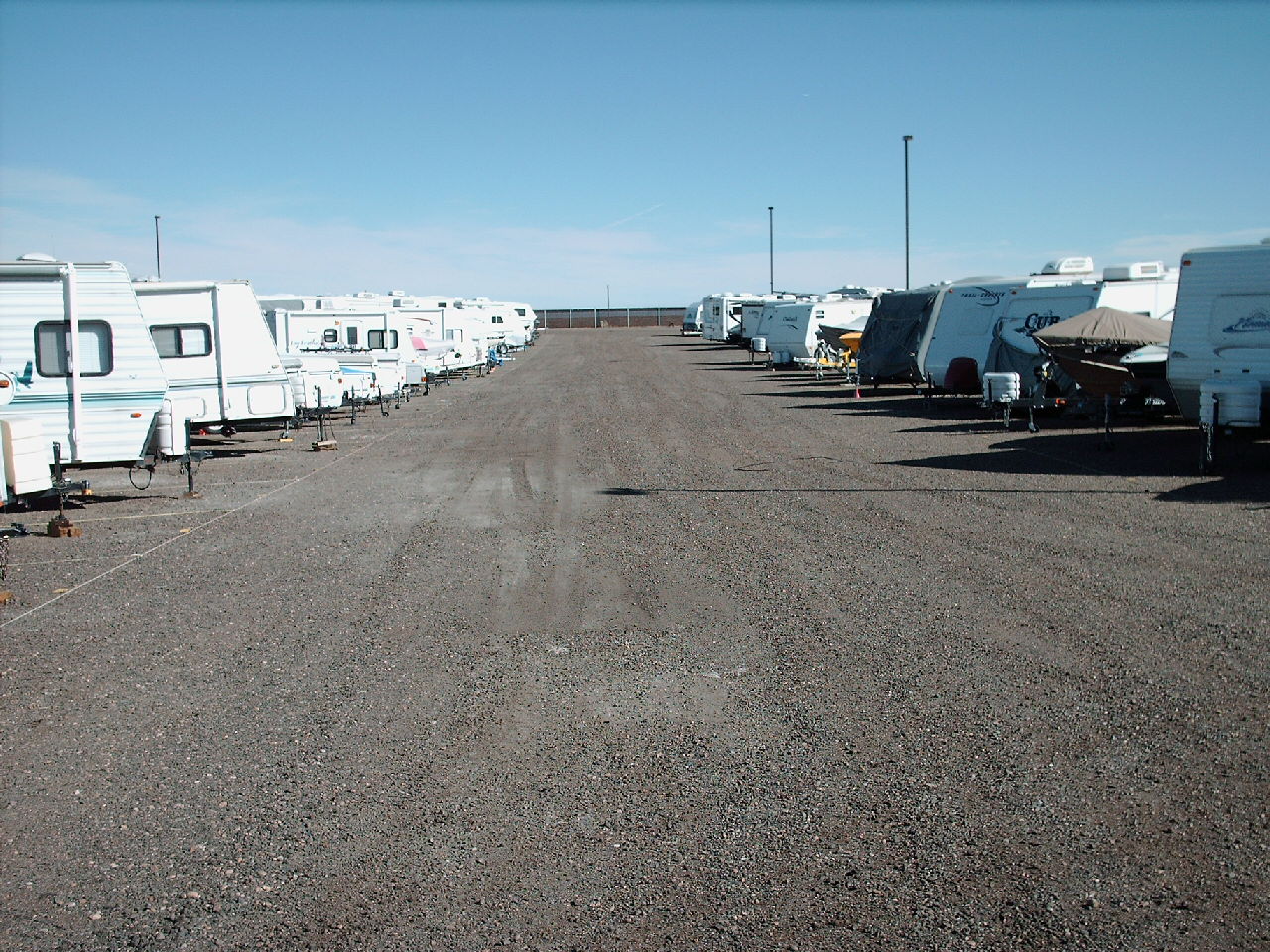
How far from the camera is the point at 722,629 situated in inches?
307

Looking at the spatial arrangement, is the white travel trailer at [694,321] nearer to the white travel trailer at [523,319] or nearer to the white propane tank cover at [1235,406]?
the white travel trailer at [523,319]

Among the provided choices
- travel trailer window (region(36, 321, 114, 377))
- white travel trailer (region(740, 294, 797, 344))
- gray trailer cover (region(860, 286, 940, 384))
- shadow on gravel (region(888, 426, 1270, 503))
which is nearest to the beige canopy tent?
shadow on gravel (region(888, 426, 1270, 503))

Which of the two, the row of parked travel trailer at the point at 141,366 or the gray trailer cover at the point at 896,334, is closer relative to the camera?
the row of parked travel trailer at the point at 141,366

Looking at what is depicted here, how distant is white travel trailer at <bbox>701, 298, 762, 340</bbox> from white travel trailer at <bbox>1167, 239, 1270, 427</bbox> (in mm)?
42251

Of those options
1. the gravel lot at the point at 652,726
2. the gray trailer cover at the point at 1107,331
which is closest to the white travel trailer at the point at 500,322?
the gray trailer cover at the point at 1107,331

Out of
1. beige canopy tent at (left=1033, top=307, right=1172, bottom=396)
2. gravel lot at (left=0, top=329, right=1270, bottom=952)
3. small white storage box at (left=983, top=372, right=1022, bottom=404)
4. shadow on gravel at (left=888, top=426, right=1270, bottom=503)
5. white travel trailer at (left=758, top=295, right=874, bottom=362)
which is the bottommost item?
gravel lot at (left=0, top=329, right=1270, bottom=952)

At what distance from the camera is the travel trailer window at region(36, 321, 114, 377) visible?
541 inches

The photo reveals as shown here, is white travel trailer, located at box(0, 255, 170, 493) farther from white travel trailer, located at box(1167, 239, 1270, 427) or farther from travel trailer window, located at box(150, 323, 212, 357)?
white travel trailer, located at box(1167, 239, 1270, 427)

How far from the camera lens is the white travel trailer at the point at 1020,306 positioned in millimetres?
20438

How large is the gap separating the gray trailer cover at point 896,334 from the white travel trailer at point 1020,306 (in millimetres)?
934

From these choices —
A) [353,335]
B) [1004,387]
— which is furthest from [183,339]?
[1004,387]

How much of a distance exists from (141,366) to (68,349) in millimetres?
809


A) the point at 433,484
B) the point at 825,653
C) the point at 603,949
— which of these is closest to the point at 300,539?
the point at 433,484

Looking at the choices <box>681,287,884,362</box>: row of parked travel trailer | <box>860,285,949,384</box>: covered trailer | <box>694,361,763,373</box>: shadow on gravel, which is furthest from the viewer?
<box>694,361,763,373</box>: shadow on gravel
